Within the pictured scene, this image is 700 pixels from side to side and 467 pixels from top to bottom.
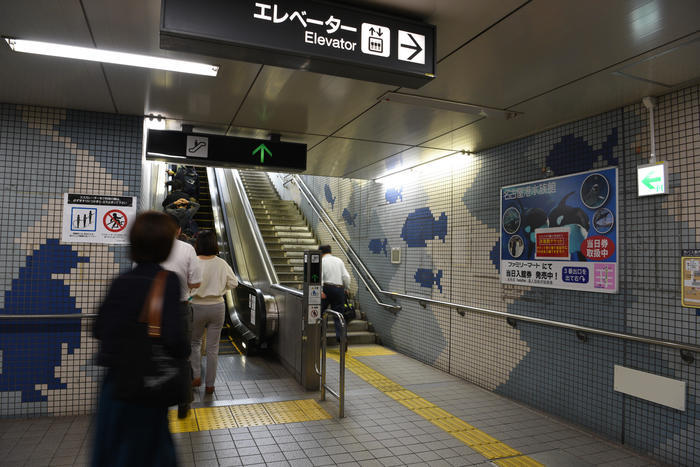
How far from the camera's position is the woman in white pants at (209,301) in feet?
14.4

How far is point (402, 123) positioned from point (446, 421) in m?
2.82

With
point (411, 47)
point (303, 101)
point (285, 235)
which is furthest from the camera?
point (285, 235)

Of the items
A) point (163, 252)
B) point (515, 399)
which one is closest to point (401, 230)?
point (515, 399)

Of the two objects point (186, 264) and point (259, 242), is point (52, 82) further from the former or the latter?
point (259, 242)

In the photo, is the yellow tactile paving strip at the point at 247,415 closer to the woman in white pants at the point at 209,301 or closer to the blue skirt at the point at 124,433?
the woman in white pants at the point at 209,301

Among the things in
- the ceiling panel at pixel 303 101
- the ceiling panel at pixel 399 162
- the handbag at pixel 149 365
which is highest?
the ceiling panel at pixel 303 101

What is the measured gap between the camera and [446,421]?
13.7 feet

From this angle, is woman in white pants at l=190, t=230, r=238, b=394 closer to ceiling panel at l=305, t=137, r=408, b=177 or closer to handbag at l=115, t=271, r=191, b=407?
ceiling panel at l=305, t=137, r=408, b=177

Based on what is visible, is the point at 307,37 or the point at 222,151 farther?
the point at 222,151

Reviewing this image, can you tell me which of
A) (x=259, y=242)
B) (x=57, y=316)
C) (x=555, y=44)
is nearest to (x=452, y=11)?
(x=555, y=44)

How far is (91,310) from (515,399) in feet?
14.1

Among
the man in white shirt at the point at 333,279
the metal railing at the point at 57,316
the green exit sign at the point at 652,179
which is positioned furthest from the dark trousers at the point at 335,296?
the green exit sign at the point at 652,179

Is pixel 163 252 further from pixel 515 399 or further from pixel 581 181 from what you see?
pixel 515 399

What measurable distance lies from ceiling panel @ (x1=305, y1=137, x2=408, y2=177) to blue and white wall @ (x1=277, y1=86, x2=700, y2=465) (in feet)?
2.81
